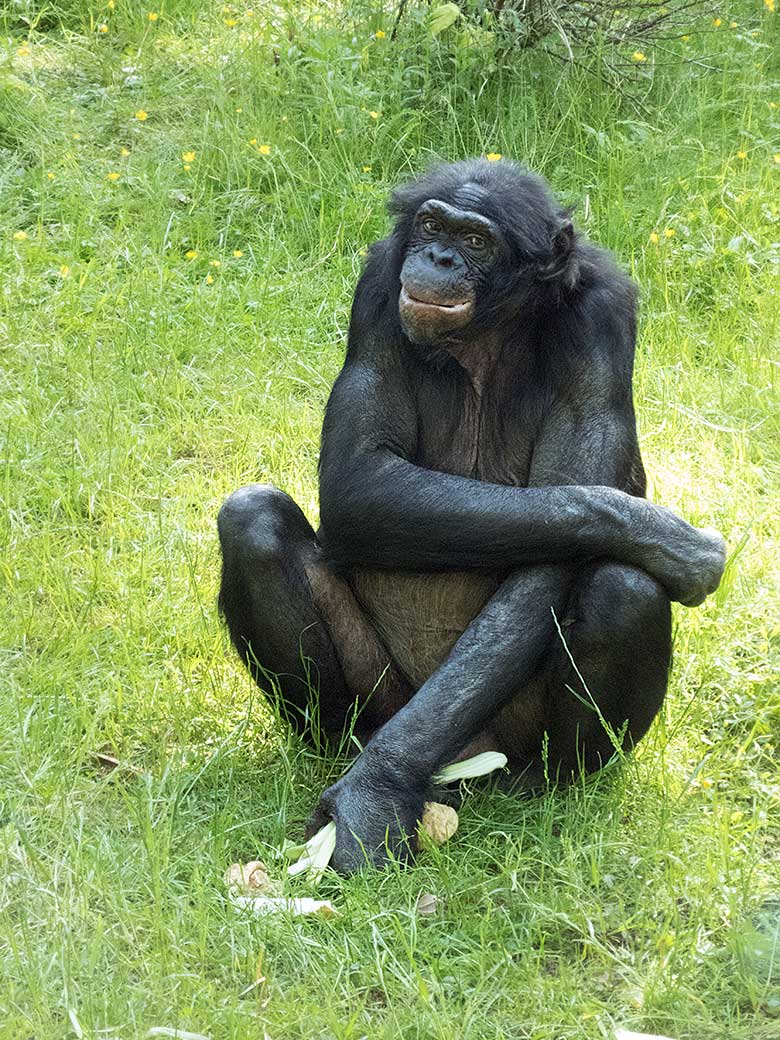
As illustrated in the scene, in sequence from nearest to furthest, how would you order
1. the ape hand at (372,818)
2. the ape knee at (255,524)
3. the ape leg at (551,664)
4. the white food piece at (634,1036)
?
the white food piece at (634,1036) → the ape hand at (372,818) → the ape leg at (551,664) → the ape knee at (255,524)

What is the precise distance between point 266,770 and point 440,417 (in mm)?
1226

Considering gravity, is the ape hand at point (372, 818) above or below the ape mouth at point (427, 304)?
below

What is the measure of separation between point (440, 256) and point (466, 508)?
73cm

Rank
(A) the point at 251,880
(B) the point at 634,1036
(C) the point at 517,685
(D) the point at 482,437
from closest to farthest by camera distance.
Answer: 1. (B) the point at 634,1036
2. (A) the point at 251,880
3. (C) the point at 517,685
4. (D) the point at 482,437

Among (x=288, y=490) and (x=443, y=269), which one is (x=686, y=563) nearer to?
(x=443, y=269)

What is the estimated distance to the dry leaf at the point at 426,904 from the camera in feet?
13.1

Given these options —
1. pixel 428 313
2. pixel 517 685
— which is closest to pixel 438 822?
pixel 517 685

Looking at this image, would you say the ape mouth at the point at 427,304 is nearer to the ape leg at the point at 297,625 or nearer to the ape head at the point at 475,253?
the ape head at the point at 475,253

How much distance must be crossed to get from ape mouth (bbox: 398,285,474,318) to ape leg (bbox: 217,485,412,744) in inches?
30.5

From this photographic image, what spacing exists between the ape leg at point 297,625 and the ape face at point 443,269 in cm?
74

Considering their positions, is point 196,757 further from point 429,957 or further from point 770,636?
point 770,636

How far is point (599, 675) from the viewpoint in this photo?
437cm

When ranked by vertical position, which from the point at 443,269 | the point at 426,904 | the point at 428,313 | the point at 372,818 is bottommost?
the point at 426,904

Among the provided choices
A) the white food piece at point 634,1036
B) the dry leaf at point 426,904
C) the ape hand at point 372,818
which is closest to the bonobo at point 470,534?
the ape hand at point 372,818
